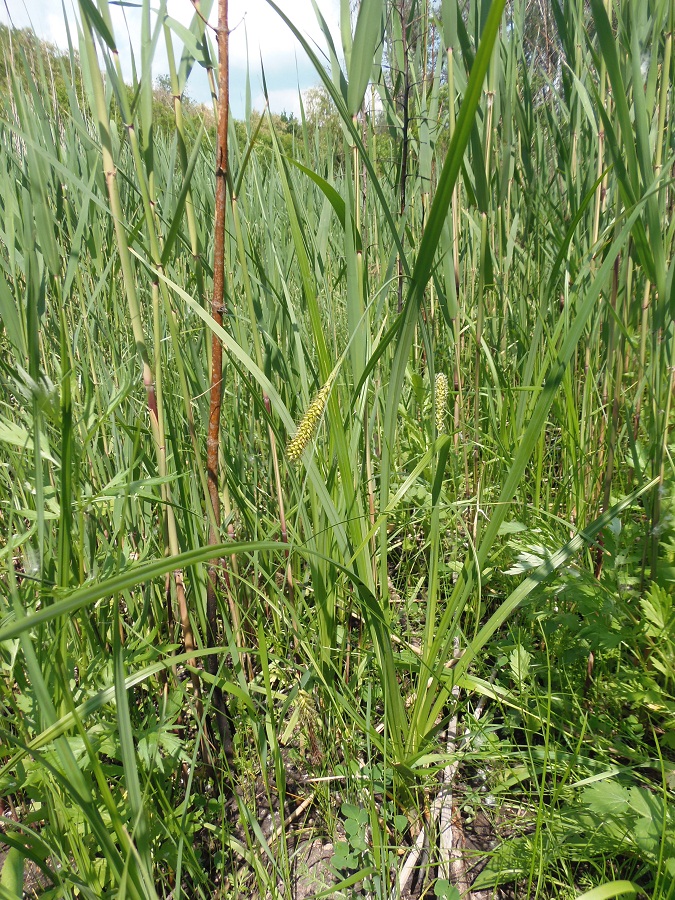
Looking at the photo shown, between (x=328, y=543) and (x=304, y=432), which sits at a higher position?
(x=304, y=432)

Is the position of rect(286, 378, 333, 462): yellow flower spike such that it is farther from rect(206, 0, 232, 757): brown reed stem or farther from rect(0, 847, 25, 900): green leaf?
rect(0, 847, 25, 900): green leaf

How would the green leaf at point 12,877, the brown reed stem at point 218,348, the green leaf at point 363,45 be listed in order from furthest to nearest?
the brown reed stem at point 218,348 < the green leaf at point 363,45 < the green leaf at point 12,877

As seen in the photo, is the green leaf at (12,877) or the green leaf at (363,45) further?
the green leaf at (363,45)

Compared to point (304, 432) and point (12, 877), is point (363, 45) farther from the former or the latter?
point (12, 877)

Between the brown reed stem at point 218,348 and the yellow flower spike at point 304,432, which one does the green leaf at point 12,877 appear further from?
the yellow flower spike at point 304,432

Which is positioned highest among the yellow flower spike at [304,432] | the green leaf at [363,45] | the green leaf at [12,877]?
the green leaf at [363,45]

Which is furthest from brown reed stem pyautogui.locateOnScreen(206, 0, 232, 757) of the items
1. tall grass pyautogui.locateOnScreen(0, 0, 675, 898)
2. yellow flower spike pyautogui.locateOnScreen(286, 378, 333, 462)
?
yellow flower spike pyautogui.locateOnScreen(286, 378, 333, 462)

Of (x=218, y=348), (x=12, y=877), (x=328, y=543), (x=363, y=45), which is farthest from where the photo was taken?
(x=328, y=543)

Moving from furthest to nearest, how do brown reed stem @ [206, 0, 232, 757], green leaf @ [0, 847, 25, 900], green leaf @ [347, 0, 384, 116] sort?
brown reed stem @ [206, 0, 232, 757] → green leaf @ [347, 0, 384, 116] → green leaf @ [0, 847, 25, 900]

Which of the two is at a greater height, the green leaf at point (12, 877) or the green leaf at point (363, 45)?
the green leaf at point (363, 45)

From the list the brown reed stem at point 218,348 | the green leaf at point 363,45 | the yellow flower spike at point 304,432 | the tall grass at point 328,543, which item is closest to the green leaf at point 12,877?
the tall grass at point 328,543

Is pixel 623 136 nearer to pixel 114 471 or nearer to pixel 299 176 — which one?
pixel 114 471

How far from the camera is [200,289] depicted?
0.93 m

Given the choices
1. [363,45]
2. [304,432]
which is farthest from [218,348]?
[363,45]
